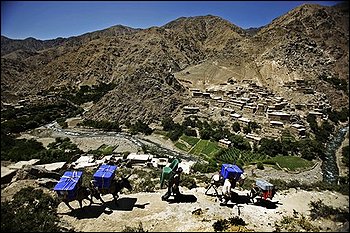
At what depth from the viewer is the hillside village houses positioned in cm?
3416

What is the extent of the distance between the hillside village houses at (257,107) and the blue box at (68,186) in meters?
23.5

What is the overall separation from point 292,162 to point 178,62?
A: 53110 millimetres

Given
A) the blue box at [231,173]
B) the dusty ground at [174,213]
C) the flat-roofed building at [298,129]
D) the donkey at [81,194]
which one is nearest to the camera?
the dusty ground at [174,213]

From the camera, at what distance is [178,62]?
75.1 metres

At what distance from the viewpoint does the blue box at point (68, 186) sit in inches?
273

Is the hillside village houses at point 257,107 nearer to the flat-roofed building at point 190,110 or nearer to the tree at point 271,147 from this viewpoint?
the flat-roofed building at point 190,110

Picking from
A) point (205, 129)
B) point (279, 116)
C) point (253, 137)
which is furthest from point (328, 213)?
point (279, 116)

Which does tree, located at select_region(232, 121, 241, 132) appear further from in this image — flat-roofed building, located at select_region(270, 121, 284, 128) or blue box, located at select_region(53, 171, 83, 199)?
blue box, located at select_region(53, 171, 83, 199)

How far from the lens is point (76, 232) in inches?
258

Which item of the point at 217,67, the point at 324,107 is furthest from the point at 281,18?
the point at 324,107

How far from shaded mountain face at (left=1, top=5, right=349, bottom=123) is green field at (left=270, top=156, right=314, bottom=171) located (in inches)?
512

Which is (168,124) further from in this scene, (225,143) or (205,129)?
(225,143)

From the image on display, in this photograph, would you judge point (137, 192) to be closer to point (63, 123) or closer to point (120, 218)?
point (120, 218)

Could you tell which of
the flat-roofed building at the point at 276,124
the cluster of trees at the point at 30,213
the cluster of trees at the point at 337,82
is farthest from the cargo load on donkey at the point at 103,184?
the cluster of trees at the point at 337,82
